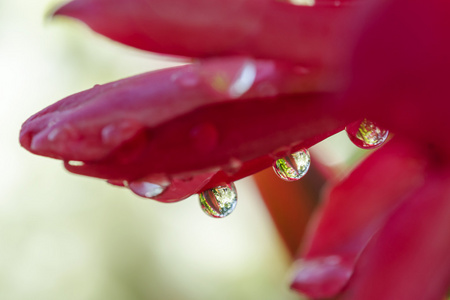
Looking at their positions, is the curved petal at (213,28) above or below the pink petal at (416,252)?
above

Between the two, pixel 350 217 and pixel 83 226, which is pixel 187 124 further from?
pixel 83 226

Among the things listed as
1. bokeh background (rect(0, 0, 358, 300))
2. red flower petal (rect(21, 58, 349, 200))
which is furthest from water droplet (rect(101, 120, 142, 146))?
bokeh background (rect(0, 0, 358, 300))

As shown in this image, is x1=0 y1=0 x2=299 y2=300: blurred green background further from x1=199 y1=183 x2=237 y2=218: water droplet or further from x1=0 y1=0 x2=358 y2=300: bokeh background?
x1=199 y1=183 x2=237 y2=218: water droplet

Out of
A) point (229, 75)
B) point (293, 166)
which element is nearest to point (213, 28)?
point (229, 75)

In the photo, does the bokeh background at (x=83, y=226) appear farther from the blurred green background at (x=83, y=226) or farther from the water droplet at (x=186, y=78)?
the water droplet at (x=186, y=78)

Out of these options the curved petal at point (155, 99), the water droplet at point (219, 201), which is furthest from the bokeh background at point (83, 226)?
the curved petal at point (155, 99)

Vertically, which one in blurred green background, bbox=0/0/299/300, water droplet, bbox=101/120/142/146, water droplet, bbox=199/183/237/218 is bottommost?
water droplet, bbox=199/183/237/218

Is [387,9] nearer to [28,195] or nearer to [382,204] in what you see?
[382,204]

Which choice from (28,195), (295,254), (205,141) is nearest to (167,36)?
(205,141)
